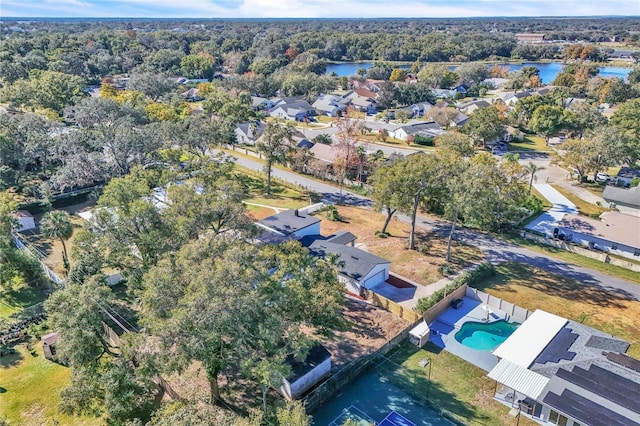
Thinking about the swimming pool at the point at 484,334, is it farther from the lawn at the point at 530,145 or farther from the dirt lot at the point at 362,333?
the lawn at the point at 530,145

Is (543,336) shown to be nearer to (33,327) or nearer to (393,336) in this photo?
(393,336)

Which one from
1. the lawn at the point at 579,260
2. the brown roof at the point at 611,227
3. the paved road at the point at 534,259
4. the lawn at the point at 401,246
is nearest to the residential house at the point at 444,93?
the paved road at the point at 534,259

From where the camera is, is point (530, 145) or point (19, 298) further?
point (530, 145)

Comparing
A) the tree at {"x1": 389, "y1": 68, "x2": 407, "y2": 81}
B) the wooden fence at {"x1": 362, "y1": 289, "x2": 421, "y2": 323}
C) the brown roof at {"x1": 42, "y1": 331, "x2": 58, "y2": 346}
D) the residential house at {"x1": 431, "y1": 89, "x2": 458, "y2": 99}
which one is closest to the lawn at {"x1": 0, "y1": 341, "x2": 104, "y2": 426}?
the brown roof at {"x1": 42, "y1": 331, "x2": 58, "y2": 346}

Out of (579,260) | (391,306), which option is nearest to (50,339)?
(391,306)

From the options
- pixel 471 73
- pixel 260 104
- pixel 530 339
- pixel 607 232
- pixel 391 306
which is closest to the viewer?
pixel 530 339

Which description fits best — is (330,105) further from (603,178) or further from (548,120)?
(603,178)
